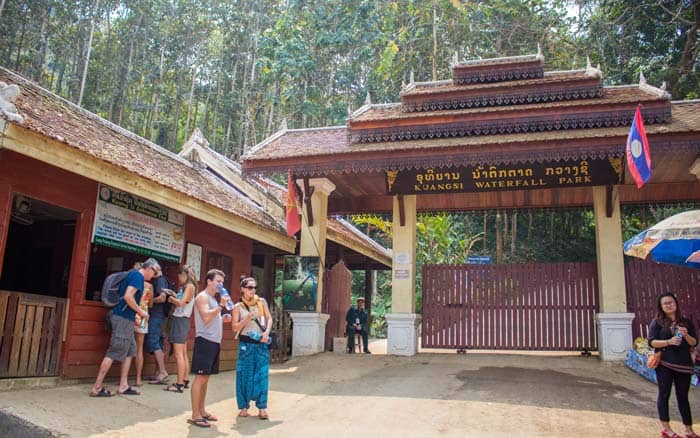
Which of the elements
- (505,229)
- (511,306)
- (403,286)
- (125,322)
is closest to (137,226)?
(125,322)

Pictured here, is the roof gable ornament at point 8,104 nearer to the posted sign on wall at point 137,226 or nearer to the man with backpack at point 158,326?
the posted sign on wall at point 137,226

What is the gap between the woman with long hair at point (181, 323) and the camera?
23.8ft

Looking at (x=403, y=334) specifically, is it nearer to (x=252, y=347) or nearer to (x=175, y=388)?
(x=175, y=388)

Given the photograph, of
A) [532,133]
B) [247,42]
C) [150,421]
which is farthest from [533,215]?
[150,421]

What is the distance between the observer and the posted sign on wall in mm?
7832

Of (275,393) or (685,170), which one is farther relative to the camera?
(685,170)

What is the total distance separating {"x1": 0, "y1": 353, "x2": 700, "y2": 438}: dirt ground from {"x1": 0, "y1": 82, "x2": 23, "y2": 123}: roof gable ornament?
2.84 m

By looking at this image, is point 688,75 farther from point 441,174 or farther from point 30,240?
point 30,240

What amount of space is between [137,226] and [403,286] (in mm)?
5514

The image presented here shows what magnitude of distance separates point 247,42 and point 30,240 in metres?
21.3

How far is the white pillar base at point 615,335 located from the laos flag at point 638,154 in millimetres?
2954

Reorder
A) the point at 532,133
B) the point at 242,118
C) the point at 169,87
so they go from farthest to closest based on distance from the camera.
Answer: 1. the point at 169,87
2. the point at 242,118
3. the point at 532,133

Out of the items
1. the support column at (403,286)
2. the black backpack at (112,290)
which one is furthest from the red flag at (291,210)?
the black backpack at (112,290)

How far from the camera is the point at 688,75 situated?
16859 millimetres
